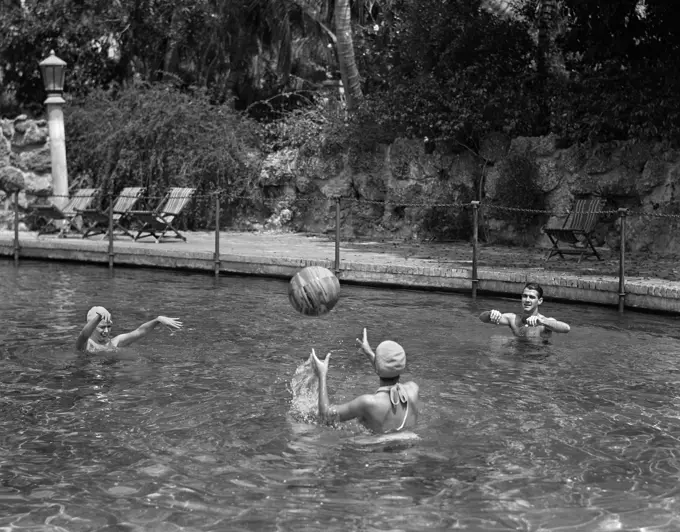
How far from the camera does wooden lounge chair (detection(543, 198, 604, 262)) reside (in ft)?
55.3

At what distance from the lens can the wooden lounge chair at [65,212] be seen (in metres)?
21.3

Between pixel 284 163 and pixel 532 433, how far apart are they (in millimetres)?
16476

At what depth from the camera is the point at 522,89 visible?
2106 centimetres

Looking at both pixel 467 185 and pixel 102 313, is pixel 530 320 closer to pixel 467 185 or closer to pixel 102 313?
pixel 102 313

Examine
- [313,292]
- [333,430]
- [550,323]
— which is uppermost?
[313,292]

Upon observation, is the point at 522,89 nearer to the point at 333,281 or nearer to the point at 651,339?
the point at 651,339

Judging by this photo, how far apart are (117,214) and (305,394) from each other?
14.6 m

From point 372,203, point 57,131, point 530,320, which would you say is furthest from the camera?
point 57,131

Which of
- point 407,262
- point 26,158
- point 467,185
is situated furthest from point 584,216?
point 26,158

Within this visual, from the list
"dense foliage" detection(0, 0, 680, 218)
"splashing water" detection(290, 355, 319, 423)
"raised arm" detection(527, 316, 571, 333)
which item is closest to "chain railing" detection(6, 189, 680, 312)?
"dense foliage" detection(0, 0, 680, 218)

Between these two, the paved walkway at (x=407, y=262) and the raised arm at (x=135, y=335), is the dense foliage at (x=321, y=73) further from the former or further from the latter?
the raised arm at (x=135, y=335)

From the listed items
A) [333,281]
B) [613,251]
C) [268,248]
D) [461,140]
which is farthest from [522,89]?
[333,281]

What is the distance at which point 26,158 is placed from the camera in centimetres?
2483

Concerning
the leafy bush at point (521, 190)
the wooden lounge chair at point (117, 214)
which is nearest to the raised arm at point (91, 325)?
the wooden lounge chair at point (117, 214)
